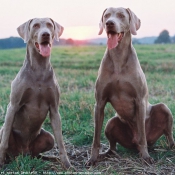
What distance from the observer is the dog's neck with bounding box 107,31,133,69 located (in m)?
4.75

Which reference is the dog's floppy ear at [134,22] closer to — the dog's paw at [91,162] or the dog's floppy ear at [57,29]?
the dog's floppy ear at [57,29]

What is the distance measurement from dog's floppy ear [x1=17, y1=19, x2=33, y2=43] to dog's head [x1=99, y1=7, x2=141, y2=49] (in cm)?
98

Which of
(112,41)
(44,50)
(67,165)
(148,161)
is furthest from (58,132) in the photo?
(112,41)

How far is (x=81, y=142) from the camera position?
5.70m

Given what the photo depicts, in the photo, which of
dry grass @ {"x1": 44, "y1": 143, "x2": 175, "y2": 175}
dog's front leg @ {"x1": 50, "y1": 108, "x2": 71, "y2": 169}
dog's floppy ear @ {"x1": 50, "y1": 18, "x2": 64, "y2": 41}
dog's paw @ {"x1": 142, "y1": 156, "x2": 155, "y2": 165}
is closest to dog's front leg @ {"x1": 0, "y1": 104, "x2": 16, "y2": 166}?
dog's front leg @ {"x1": 50, "y1": 108, "x2": 71, "y2": 169}

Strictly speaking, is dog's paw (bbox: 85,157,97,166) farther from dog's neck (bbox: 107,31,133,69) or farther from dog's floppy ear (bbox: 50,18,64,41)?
dog's floppy ear (bbox: 50,18,64,41)

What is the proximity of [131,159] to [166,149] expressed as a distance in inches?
26.1

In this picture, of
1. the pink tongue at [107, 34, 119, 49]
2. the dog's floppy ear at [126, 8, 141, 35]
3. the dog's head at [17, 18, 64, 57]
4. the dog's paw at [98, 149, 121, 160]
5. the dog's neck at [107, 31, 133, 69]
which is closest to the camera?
the dog's head at [17, 18, 64, 57]

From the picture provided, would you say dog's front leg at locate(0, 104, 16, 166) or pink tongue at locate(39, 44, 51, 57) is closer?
pink tongue at locate(39, 44, 51, 57)

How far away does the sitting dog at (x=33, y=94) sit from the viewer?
4480 millimetres

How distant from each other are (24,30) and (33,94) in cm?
82

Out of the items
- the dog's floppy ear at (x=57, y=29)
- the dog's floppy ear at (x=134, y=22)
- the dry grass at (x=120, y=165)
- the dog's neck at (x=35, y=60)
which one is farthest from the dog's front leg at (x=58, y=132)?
the dog's floppy ear at (x=134, y=22)

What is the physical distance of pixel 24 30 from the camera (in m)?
4.56

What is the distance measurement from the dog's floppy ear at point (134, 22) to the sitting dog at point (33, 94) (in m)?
0.91
